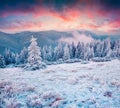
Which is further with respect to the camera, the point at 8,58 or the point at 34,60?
the point at 8,58

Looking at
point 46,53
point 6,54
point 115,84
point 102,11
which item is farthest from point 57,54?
point 115,84

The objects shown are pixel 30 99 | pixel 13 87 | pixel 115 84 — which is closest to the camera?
pixel 30 99

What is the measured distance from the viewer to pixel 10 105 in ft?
26.4

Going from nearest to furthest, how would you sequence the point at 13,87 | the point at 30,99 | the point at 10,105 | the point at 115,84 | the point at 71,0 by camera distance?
the point at 10,105, the point at 30,99, the point at 13,87, the point at 115,84, the point at 71,0

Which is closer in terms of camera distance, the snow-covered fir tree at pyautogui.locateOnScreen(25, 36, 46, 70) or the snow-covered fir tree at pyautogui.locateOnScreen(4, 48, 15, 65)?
the snow-covered fir tree at pyautogui.locateOnScreen(25, 36, 46, 70)

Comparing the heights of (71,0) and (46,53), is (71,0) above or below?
above

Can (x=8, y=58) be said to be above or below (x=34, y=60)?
below

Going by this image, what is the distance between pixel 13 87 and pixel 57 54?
57.4 meters

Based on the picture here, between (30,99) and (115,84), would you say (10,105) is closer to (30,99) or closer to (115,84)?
(30,99)

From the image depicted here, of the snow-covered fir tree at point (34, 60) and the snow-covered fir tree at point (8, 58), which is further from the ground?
the snow-covered fir tree at point (34, 60)

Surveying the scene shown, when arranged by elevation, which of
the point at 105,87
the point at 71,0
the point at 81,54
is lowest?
the point at 81,54

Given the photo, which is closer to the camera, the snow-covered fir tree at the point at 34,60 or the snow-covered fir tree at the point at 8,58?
the snow-covered fir tree at the point at 34,60

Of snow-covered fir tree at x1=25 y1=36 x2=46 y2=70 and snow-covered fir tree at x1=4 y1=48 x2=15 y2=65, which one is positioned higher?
snow-covered fir tree at x1=25 y1=36 x2=46 y2=70

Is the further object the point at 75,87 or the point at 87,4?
the point at 87,4
